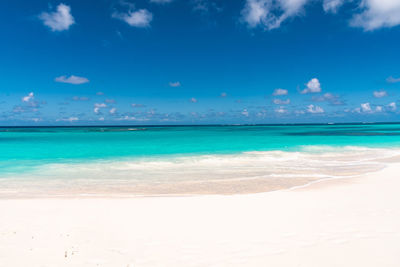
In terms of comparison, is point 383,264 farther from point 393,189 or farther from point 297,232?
point 393,189

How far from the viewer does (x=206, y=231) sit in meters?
5.56

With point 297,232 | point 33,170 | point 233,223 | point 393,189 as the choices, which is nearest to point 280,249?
point 297,232

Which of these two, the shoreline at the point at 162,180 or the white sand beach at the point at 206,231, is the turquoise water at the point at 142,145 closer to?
the shoreline at the point at 162,180

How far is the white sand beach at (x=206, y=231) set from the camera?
14.7 ft

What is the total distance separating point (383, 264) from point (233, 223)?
9.22 feet

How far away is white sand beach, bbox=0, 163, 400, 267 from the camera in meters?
4.47

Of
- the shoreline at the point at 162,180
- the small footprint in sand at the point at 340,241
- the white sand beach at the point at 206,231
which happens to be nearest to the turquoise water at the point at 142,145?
the shoreline at the point at 162,180

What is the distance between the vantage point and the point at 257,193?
28.9ft

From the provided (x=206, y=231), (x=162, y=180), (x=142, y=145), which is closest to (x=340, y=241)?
(x=206, y=231)

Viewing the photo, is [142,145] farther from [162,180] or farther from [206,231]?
[206,231]

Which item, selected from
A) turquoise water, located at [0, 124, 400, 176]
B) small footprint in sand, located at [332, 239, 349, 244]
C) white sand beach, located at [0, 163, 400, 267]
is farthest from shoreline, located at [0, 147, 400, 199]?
turquoise water, located at [0, 124, 400, 176]

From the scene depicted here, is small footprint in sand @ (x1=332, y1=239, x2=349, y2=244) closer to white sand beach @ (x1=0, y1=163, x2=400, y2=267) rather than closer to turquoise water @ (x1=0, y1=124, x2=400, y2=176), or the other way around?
white sand beach @ (x1=0, y1=163, x2=400, y2=267)

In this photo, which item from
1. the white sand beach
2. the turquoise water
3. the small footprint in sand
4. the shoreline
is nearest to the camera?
the white sand beach

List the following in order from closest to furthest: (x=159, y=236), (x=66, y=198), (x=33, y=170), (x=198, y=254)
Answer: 1. (x=198, y=254)
2. (x=159, y=236)
3. (x=66, y=198)
4. (x=33, y=170)
